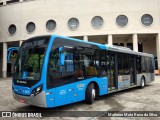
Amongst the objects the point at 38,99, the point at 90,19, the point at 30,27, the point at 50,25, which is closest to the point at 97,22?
the point at 90,19

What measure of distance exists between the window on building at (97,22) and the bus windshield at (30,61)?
25158 mm

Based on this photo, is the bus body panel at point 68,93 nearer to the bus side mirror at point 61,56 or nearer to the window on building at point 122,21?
the bus side mirror at point 61,56

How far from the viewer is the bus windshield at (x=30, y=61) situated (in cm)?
688

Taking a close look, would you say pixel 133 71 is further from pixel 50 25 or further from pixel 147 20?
pixel 50 25

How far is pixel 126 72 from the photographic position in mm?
12383

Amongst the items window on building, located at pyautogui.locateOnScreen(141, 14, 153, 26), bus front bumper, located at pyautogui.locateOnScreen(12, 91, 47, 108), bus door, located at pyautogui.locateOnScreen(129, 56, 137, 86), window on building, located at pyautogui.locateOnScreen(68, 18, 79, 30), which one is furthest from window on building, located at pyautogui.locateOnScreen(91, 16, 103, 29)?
bus front bumper, located at pyautogui.locateOnScreen(12, 91, 47, 108)

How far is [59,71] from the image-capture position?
23.6ft

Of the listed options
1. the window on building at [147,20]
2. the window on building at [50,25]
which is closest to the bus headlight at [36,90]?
the window on building at [50,25]

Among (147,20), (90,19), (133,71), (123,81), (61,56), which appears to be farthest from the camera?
(90,19)

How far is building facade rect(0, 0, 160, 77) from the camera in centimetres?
3127

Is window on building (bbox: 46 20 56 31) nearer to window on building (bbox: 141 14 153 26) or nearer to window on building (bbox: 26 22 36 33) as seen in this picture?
window on building (bbox: 26 22 36 33)

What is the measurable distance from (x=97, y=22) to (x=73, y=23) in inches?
153

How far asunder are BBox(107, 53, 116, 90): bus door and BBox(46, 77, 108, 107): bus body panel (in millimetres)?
1114

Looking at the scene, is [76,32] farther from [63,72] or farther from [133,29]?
[63,72]
